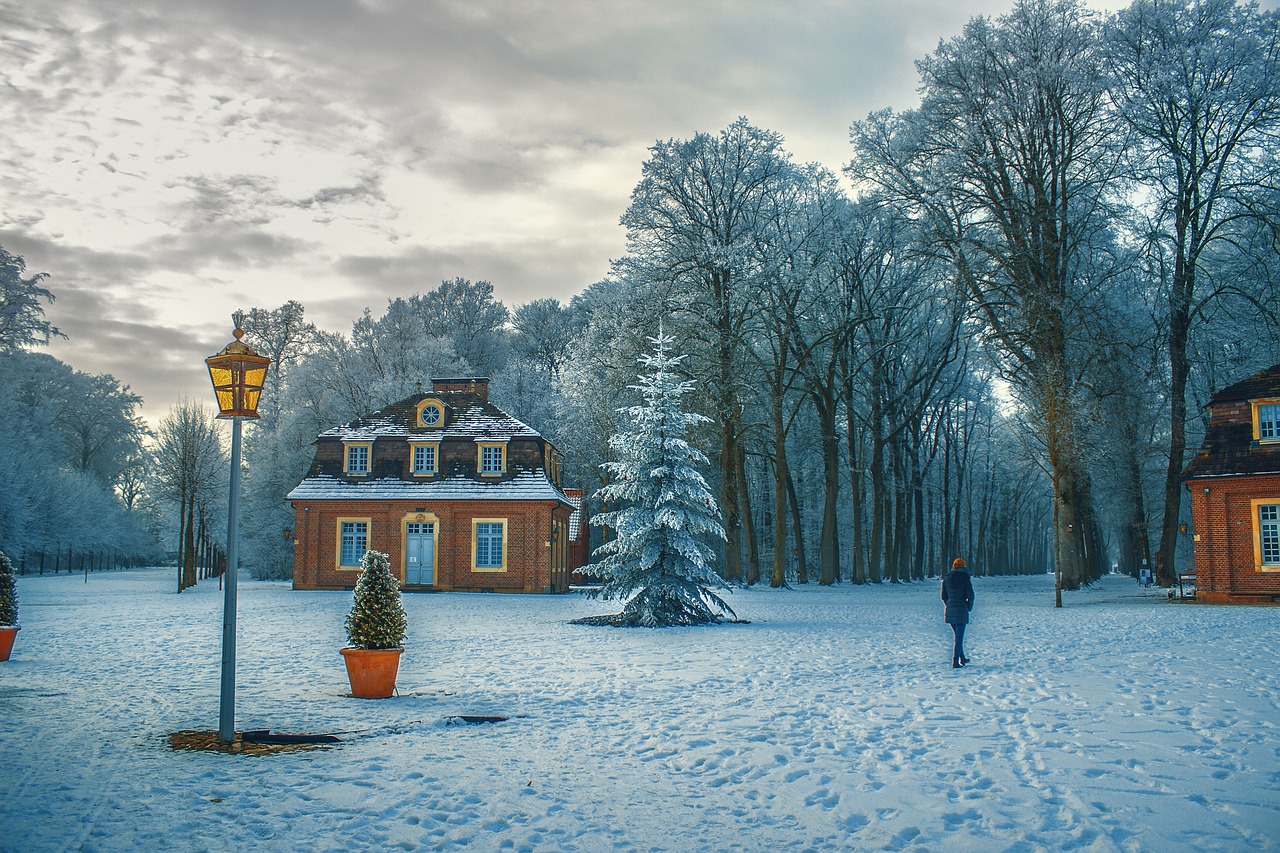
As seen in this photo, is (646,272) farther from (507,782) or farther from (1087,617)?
(507,782)

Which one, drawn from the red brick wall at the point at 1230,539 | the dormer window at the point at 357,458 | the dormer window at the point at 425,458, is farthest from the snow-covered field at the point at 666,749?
the dormer window at the point at 357,458

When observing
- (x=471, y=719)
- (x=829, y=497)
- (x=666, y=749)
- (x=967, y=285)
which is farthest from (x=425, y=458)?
(x=666, y=749)

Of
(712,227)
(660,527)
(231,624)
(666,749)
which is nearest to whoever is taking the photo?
(666,749)

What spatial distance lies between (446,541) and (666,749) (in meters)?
29.9

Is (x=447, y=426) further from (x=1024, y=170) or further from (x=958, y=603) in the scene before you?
(x=958, y=603)

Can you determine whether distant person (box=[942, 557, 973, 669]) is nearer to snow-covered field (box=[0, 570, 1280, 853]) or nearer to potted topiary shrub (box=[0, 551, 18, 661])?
snow-covered field (box=[0, 570, 1280, 853])

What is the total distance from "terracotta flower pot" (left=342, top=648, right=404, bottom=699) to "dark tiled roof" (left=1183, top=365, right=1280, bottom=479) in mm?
25266

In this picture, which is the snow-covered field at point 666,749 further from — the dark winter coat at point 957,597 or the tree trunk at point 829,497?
the tree trunk at point 829,497

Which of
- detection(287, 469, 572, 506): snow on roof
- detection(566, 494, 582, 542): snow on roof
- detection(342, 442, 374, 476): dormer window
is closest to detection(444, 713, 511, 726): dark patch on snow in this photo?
detection(287, 469, 572, 506): snow on roof

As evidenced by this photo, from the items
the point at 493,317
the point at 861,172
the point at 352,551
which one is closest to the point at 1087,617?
the point at 861,172

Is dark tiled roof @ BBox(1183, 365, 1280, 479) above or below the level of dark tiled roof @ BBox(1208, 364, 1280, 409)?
below

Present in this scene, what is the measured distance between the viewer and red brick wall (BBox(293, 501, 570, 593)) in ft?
121

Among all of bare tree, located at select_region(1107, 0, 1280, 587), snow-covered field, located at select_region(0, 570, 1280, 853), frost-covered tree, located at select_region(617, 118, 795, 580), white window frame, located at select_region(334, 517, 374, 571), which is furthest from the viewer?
white window frame, located at select_region(334, 517, 374, 571)

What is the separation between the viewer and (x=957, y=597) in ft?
45.6
